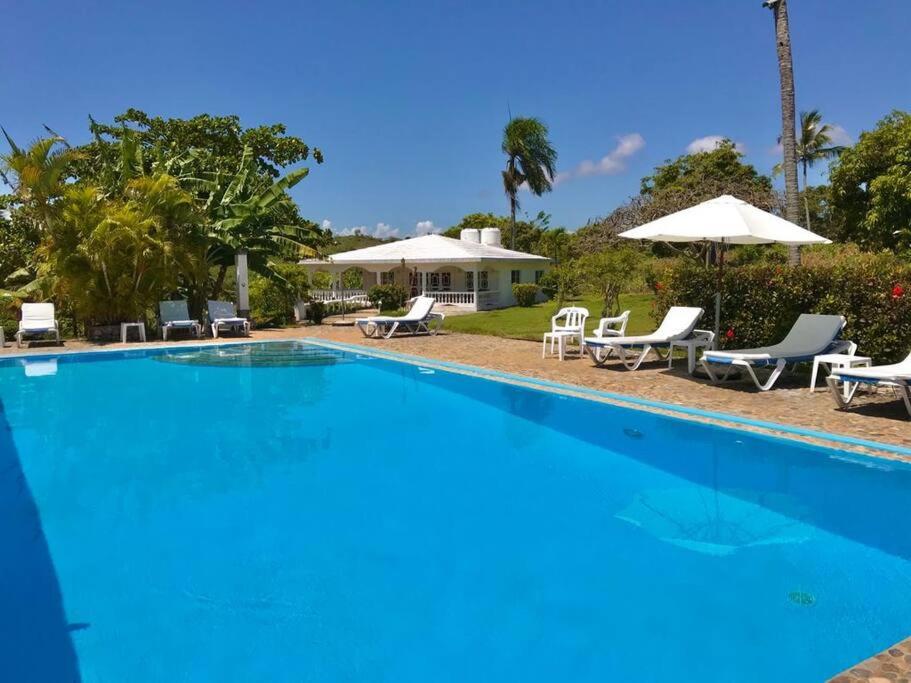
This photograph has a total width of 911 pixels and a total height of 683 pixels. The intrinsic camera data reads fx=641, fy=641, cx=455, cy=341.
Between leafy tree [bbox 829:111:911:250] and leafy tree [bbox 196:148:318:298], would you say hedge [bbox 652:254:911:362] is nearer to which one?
leafy tree [bbox 829:111:911:250]

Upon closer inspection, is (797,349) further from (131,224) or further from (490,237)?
(490,237)

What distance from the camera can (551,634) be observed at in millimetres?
3939

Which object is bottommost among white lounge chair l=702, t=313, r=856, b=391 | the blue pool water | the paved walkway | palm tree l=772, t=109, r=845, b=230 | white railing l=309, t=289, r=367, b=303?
the blue pool water

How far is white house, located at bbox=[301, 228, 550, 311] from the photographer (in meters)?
30.4

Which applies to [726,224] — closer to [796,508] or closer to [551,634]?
[796,508]

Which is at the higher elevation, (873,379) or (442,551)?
(873,379)

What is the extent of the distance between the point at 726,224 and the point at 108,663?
985 cm

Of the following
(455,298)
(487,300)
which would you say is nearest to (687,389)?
(487,300)

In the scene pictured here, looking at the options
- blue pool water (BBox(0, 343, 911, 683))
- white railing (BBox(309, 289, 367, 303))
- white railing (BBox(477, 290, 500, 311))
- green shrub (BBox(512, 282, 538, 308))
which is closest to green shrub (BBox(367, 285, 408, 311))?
white railing (BBox(477, 290, 500, 311))

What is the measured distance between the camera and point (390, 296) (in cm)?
2820

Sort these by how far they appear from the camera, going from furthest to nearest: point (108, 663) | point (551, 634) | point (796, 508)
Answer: point (796, 508) < point (551, 634) < point (108, 663)

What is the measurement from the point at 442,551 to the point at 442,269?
2919 centimetres

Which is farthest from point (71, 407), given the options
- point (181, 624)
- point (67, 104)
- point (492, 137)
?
point (492, 137)

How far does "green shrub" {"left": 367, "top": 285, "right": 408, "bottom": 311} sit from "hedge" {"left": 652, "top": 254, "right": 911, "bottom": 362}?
612 inches
